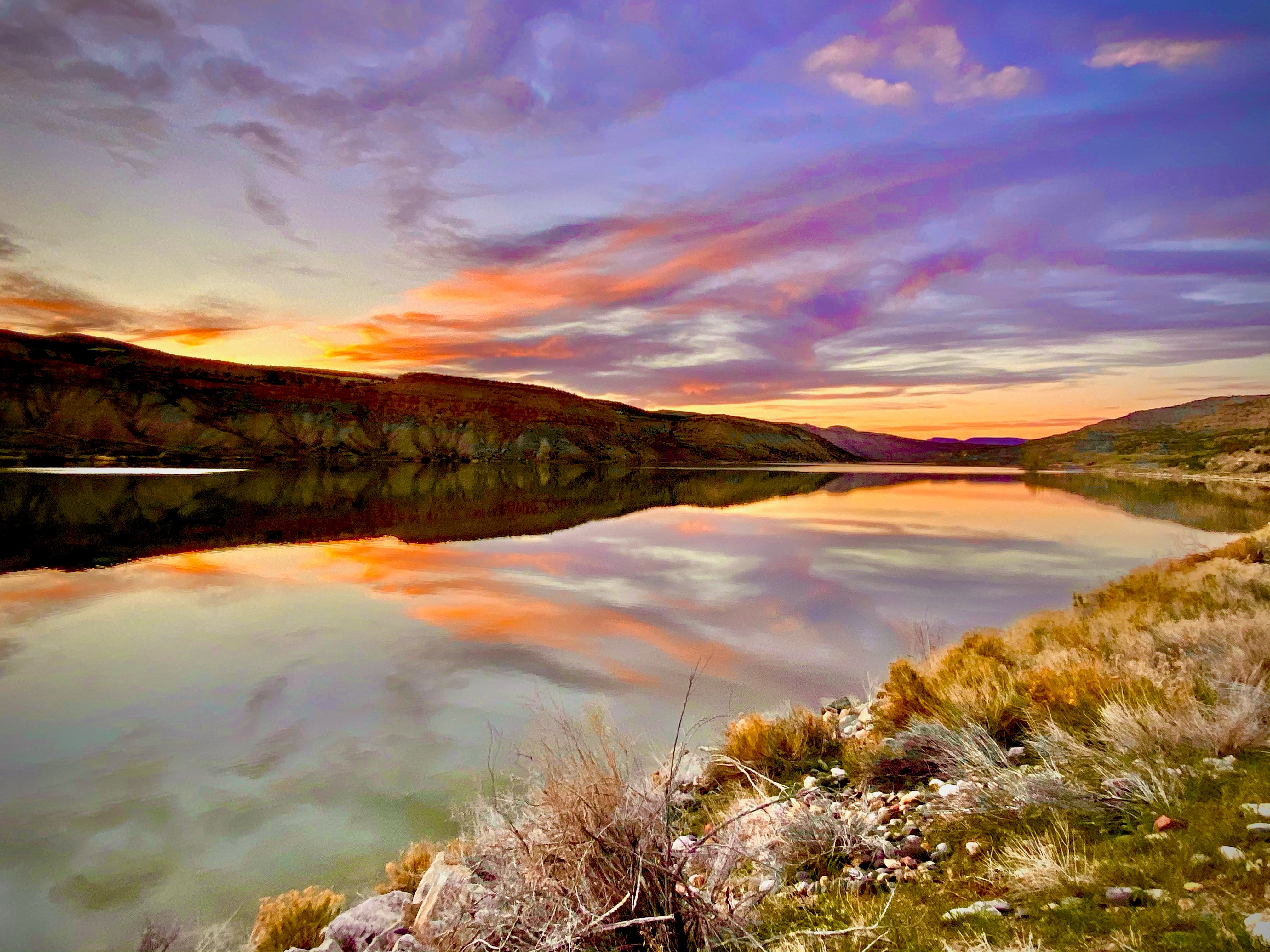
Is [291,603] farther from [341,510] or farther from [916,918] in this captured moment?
[341,510]

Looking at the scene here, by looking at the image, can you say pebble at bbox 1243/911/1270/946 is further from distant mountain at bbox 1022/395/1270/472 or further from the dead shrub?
distant mountain at bbox 1022/395/1270/472

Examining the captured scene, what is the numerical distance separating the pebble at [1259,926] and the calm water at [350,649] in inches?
190

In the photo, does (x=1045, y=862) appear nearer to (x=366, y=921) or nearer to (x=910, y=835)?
(x=910, y=835)

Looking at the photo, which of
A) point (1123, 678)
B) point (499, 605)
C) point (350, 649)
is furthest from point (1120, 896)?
point (499, 605)

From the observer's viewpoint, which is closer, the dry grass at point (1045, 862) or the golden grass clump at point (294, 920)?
the dry grass at point (1045, 862)

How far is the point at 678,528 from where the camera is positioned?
2655cm

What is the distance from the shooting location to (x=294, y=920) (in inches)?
155

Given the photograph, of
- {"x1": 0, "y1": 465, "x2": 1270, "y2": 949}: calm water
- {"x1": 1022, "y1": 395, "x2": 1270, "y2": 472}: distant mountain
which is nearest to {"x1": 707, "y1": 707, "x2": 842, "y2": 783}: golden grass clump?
{"x1": 0, "y1": 465, "x2": 1270, "y2": 949}: calm water

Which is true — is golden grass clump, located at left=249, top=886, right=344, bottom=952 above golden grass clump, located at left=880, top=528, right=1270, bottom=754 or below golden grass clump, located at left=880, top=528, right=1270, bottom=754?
below

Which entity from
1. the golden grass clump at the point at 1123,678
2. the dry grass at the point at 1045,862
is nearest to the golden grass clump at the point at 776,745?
the golden grass clump at the point at 1123,678

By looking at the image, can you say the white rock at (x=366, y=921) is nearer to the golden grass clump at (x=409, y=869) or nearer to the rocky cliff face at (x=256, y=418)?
the golden grass clump at (x=409, y=869)

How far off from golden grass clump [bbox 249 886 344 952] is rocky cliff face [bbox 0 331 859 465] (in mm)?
84306

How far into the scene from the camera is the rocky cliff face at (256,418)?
3693 inches

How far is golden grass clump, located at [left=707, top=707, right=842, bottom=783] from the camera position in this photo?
5.71m
